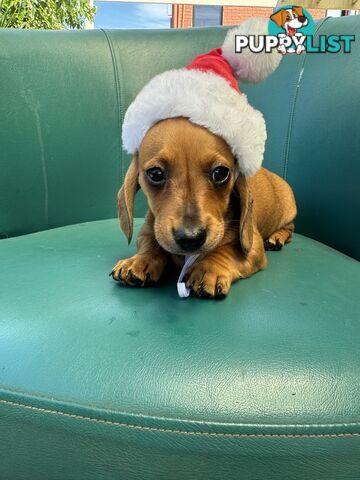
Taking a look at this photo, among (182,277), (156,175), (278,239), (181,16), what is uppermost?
(181,16)

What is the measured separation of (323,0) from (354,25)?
786mm

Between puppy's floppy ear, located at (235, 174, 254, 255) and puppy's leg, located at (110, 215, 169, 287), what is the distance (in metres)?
0.21

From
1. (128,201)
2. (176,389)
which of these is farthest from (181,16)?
(176,389)

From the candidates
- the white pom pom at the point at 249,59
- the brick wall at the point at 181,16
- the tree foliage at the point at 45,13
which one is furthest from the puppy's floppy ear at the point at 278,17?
the brick wall at the point at 181,16

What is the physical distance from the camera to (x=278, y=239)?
1.69 metres

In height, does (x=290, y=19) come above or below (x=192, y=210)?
above

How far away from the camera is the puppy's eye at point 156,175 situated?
4.07 ft

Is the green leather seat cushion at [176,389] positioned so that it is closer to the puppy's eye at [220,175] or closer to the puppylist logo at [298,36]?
the puppy's eye at [220,175]

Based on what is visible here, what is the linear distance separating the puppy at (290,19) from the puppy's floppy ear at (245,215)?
2.58 ft

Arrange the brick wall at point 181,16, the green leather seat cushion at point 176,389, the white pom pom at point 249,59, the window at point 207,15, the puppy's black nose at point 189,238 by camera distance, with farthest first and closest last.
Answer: the window at point 207,15, the brick wall at point 181,16, the white pom pom at point 249,59, the puppy's black nose at point 189,238, the green leather seat cushion at point 176,389

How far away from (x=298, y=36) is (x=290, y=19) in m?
0.08

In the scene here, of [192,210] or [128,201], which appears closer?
[192,210]

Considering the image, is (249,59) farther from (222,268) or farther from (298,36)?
(222,268)

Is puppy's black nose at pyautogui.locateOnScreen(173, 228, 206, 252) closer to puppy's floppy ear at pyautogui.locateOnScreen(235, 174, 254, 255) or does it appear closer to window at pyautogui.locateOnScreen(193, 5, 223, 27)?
puppy's floppy ear at pyautogui.locateOnScreen(235, 174, 254, 255)
